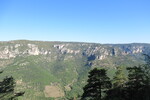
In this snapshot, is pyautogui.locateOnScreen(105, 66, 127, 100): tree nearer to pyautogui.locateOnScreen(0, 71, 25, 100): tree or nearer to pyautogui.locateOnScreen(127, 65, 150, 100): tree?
pyautogui.locateOnScreen(127, 65, 150, 100): tree

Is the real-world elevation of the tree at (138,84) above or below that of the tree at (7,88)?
above

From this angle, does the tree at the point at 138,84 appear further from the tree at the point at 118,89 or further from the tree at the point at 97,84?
the tree at the point at 97,84

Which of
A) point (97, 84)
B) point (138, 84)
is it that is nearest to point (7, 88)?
point (97, 84)

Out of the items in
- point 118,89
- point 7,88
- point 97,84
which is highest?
point 97,84

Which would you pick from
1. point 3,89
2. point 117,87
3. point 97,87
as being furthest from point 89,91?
point 3,89

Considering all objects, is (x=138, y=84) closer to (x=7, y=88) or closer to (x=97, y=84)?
(x=97, y=84)

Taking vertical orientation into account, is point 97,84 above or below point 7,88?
above

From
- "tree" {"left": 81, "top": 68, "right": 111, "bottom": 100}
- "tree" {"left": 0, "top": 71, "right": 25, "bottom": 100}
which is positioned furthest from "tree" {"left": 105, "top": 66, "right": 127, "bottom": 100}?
"tree" {"left": 0, "top": 71, "right": 25, "bottom": 100}

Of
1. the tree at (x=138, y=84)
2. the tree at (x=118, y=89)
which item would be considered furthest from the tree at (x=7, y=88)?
the tree at (x=138, y=84)
